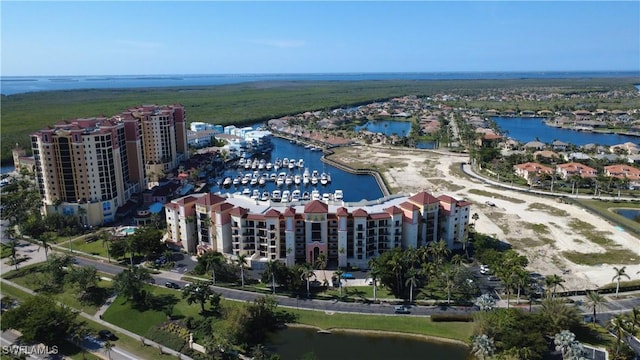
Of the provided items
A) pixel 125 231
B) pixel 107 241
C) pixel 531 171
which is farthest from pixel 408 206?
pixel 531 171

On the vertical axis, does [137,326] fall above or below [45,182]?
below


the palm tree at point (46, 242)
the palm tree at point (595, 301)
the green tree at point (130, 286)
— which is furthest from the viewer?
the palm tree at point (46, 242)

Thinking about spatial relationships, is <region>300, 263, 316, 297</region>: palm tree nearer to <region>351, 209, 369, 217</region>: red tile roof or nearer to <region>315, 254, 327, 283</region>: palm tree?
<region>315, 254, 327, 283</region>: palm tree

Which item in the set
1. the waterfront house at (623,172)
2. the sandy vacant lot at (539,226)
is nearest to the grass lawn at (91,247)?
the sandy vacant lot at (539,226)

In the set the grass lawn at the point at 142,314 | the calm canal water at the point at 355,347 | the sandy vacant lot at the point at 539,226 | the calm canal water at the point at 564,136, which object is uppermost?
the calm canal water at the point at 564,136

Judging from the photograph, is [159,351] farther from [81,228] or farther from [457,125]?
[457,125]

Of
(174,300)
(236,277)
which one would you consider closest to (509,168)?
(236,277)

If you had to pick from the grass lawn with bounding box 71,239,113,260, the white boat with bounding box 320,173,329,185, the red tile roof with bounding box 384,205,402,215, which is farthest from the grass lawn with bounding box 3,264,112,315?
the white boat with bounding box 320,173,329,185

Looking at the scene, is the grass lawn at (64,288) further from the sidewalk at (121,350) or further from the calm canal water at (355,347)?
the calm canal water at (355,347)
